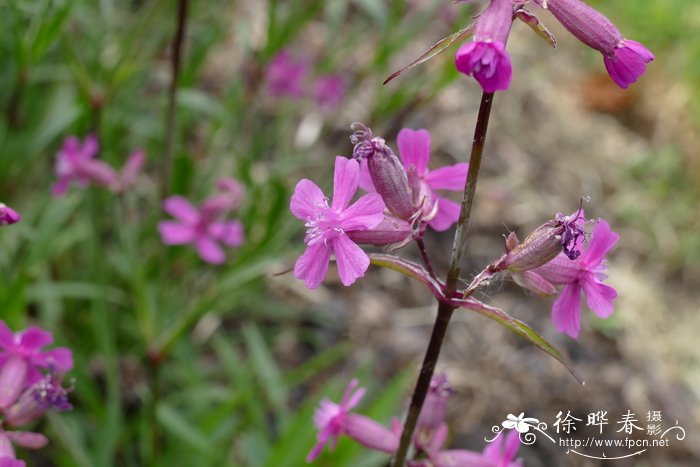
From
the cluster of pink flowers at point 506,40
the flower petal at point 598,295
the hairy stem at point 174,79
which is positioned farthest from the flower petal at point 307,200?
the hairy stem at point 174,79

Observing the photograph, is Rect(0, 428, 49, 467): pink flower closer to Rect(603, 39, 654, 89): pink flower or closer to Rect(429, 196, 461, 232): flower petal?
Rect(429, 196, 461, 232): flower petal

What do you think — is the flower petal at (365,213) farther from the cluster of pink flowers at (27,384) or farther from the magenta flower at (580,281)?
the cluster of pink flowers at (27,384)

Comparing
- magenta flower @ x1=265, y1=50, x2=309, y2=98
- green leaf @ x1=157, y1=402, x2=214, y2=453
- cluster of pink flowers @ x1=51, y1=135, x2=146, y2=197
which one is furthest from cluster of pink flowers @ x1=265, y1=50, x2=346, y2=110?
green leaf @ x1=157, y1=402, x2=214, y2=453

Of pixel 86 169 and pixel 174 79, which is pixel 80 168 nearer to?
pixel 86 169

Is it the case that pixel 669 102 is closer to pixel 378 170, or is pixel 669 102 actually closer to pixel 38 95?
pixel 38 95

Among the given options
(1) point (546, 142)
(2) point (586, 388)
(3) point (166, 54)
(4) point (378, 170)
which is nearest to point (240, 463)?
(2) point (586, 388)

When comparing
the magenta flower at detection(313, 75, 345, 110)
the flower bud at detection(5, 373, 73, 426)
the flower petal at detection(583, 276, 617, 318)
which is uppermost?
the magenta flower at detection(313, 75, 345, 110)
